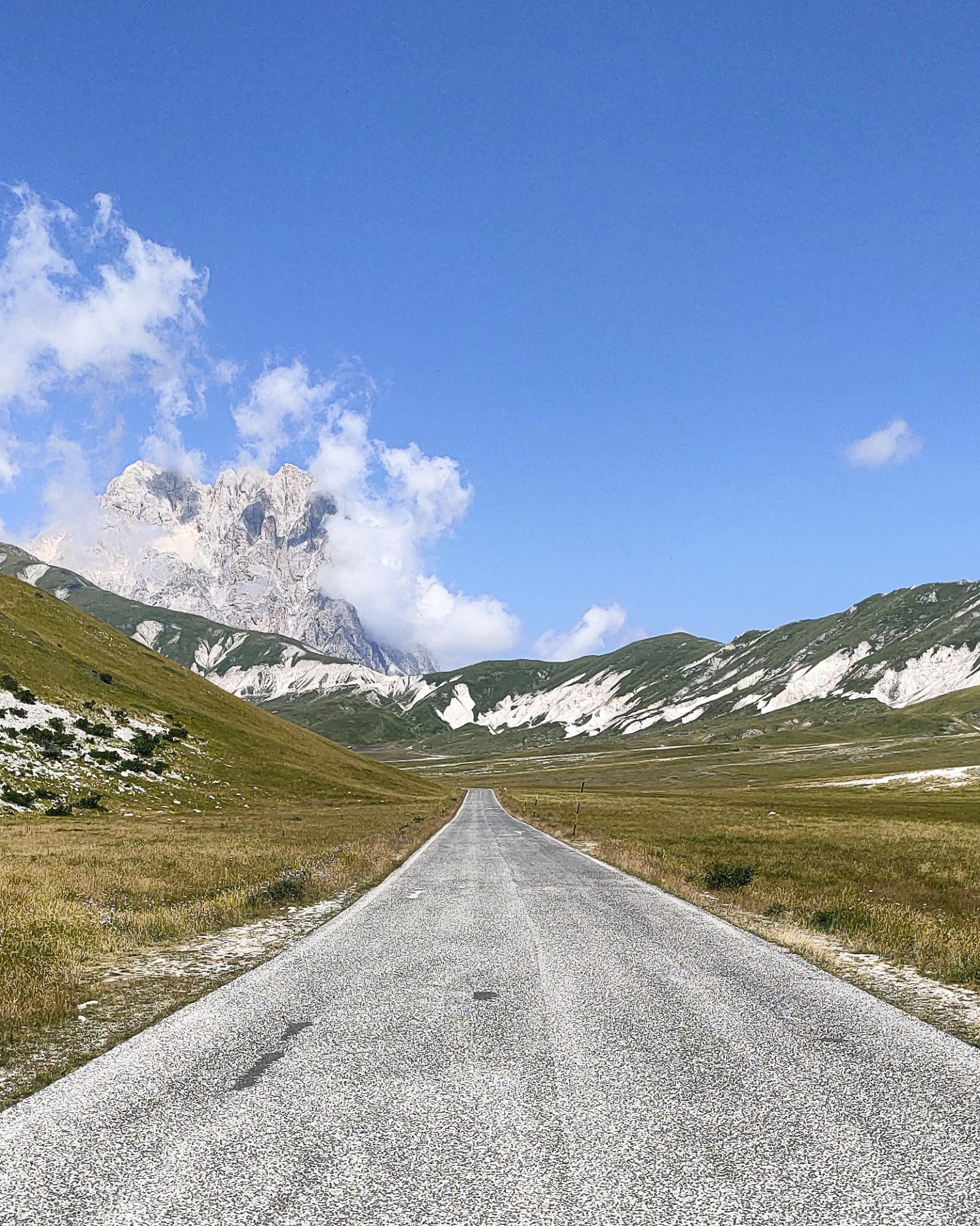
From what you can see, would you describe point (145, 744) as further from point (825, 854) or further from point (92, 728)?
point (825, 854)

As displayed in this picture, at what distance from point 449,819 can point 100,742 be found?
1309 inches

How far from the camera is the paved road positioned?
527cm

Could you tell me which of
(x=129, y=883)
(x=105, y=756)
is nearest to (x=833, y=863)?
(x=129, y=883)

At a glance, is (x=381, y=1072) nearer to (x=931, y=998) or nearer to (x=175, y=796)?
(x=931, y=998)

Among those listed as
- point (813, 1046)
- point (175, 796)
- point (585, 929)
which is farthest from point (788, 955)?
point (175, 796)

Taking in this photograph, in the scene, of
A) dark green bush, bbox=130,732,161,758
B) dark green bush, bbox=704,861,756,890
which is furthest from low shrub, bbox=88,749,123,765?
dark green bush, bbox=704,861,756,890

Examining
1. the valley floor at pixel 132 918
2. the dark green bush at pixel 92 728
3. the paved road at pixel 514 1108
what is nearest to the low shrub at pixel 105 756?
the dark green bush at pixel 92 728

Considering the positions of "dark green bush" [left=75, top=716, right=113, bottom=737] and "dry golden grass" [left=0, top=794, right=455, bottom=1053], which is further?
"dark green bush" [left=75, top=716, right=113, bottom=737]

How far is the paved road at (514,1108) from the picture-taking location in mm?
5266

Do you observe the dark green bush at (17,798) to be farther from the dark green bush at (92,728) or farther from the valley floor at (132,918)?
the dark green bush at (92,728)

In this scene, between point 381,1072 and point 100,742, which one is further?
point 100,742

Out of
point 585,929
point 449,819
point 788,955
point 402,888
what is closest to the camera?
point 788,955

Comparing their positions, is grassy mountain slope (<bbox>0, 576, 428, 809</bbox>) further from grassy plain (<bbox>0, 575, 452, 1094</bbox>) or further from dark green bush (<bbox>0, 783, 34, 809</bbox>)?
dark green bush (<bbox>0, 783, 34, 809</bbox>)

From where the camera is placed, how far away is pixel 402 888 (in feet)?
76.2
